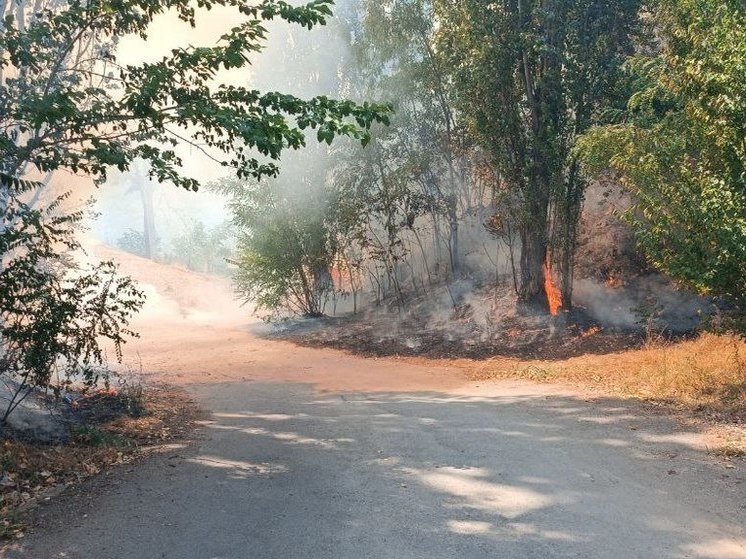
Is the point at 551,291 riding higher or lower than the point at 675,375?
higher

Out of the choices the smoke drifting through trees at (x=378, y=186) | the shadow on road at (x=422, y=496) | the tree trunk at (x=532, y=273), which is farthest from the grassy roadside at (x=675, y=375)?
the smoke drifting through trees at (x=378, y=186)

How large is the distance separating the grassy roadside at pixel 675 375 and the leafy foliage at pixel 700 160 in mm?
1541

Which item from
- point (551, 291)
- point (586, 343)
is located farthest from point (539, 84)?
point (586, 343)

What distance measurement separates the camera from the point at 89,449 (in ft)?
23.9

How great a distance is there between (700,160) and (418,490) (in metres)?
6.92

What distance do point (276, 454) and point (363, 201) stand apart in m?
16.2

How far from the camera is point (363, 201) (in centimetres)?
2250

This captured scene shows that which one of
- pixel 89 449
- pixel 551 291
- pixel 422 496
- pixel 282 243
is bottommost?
pixel 422 496

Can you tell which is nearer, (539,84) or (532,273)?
(539,84)

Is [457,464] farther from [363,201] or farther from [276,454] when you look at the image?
[363,201]

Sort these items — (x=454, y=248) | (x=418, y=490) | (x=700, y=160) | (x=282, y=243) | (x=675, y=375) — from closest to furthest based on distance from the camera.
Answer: (x=418, y=490) → (x=700, y=160) → (x=675, y=375) → (x=454, y=248) → (x=282, y=243)

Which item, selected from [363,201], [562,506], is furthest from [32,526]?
[363,201]

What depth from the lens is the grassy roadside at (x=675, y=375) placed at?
27.0ft

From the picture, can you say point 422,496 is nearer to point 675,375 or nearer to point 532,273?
point 675,375
